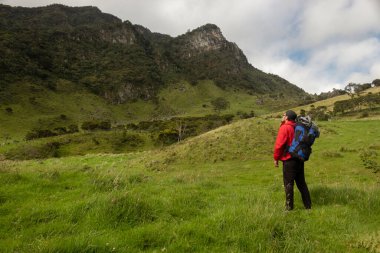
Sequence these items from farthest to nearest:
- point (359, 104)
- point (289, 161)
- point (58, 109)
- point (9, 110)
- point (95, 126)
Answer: point (58, 109), point (9, 110), point (95, 126), point (359, 104), point (289, 161)

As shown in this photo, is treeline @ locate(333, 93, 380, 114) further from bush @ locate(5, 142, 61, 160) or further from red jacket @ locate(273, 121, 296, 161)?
red jacket @ locate(273, 121, 296, 161)

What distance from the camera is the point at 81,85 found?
19175cm

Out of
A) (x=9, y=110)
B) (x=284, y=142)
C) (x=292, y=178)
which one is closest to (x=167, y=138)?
(x=9, y=110)

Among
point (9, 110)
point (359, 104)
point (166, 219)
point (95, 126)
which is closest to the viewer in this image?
point (166, 219)

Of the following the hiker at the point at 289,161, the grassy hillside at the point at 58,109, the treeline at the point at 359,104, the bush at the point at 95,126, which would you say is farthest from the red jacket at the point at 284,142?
the bush at the point at 95,126

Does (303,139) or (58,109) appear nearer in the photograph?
(303,139)

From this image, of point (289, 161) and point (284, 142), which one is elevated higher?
point (284, 142)

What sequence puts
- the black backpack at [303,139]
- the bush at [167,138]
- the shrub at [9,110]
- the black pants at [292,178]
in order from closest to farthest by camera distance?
the black pants at [292,178]
the black backpack at [303,139]
the bush at [167,138]
the shrub at [9,110]

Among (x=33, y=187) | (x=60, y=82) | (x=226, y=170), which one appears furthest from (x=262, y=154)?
(x=60, y=82)

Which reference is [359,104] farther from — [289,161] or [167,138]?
[289,161]

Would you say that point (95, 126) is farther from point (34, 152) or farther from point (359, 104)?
point (359, 104)

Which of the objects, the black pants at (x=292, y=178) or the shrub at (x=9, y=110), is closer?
the black pants at (x=292, y=178)

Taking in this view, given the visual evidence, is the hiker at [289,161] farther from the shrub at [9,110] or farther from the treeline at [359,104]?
the shrub at [9,110]

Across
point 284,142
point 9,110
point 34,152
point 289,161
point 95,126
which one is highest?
point 9,110
